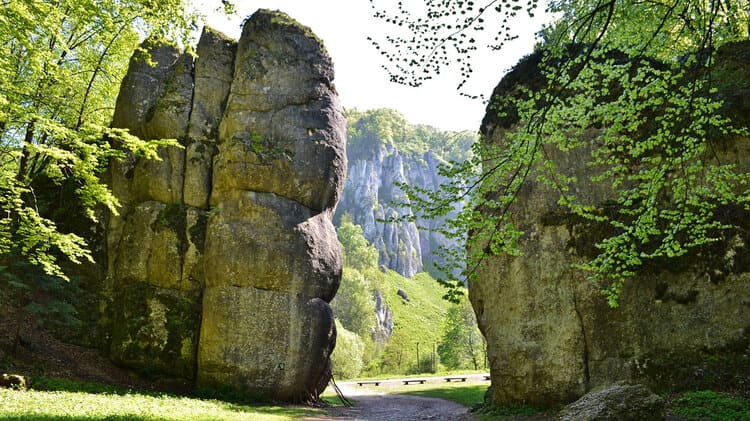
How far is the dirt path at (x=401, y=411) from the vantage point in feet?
57.9

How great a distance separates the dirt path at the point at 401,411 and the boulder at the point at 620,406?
7.42 m

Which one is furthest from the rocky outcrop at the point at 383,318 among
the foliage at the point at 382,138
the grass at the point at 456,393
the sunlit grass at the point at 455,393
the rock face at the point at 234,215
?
the foliage at the point at 382,138

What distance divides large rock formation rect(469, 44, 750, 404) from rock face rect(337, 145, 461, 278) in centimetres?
11197

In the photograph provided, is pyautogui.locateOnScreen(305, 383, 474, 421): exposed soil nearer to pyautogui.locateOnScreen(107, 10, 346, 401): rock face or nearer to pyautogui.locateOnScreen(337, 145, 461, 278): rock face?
pyautogui.locateOnScreen(107, 10, 346, 401): rock face

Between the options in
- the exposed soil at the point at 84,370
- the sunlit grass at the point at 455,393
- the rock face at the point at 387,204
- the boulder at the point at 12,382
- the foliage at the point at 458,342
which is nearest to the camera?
the boulder at the point at 12,382

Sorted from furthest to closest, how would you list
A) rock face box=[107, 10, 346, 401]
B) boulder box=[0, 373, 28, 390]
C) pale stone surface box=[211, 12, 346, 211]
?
pale stone surface box=[211, 12, 346, 211] → rock face box=[107, 10, 346, 401] → boulder box=[0, 373, 28, 390]

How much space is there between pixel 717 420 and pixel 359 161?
158 meters

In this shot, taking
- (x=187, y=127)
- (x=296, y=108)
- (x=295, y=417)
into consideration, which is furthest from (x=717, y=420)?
(x=187, y=127)

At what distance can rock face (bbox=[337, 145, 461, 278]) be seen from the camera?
455 ft

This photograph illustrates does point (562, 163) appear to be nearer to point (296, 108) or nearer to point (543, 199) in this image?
point (543, 199)

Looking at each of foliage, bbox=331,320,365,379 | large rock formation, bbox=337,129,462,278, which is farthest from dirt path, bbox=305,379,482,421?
large rock formation, bbox=337,129,462,278

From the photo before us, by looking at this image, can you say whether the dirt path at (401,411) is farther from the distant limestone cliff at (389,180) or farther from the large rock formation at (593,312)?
the distant limestone cliff at (389,180)

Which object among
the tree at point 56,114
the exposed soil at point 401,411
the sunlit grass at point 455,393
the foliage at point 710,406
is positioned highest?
the tree at point 56,114

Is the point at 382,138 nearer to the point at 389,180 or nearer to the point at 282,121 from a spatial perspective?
the point at 389,180
